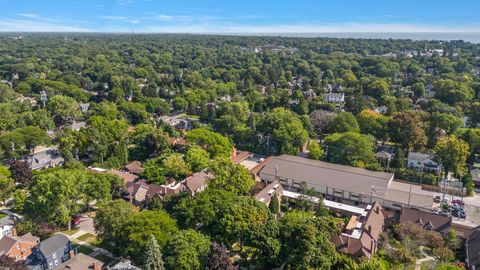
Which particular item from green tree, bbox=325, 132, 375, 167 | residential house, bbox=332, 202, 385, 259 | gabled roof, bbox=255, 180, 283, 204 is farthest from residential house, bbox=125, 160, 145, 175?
residential house, bbox=332, 202, 385, 259

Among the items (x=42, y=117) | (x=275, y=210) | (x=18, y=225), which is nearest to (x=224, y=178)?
(x=275, y=210)

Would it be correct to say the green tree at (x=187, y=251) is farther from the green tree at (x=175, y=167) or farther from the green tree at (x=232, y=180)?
the green tree at (x=175, y=167)

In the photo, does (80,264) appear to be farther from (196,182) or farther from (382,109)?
(382,109)

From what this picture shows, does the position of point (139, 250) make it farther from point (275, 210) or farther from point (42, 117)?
point (42, 117)

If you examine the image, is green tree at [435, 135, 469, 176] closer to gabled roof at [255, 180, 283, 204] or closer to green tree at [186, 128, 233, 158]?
gabled roof at [255, 180, 283, 204]

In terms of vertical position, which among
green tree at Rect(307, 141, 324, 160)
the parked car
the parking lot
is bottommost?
the parking lot

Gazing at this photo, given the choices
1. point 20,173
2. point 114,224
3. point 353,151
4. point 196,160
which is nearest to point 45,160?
point 20,173
